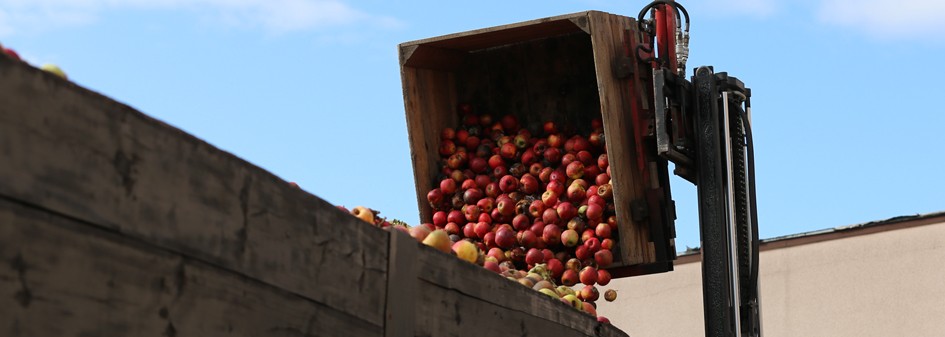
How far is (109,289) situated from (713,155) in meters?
4.24

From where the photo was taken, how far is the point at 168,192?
98.4 inches

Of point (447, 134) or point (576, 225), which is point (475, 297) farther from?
point (447, 134)

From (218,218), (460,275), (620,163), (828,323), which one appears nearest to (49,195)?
(218,218)

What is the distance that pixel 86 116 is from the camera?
231 centimetres

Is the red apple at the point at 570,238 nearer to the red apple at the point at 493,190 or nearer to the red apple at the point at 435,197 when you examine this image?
the red apple at the point at 493,190

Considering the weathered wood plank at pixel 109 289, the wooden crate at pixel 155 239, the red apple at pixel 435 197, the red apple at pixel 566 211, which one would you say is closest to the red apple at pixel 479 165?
the red apple at pixel 435 197

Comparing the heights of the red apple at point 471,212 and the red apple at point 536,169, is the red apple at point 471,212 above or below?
below

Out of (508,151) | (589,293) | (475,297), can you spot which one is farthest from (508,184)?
(475,297)

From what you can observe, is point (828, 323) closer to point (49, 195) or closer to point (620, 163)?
point (620, 163)

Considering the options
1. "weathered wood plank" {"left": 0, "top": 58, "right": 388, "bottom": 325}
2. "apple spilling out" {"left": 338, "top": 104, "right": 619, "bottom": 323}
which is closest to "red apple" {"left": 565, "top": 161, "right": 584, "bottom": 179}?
"apple spilling out" {"left": 338, "top": 104, "right": 619, "bottom": 323}

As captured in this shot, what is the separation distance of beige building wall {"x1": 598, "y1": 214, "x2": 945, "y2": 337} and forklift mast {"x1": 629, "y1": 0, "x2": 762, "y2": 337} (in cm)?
887

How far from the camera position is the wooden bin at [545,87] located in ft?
20.0

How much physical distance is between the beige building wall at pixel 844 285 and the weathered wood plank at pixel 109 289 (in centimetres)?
1287

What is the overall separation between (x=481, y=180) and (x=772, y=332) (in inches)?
388
